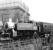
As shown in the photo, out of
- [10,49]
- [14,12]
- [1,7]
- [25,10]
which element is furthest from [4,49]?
[25,10]

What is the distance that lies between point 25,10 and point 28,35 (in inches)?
207

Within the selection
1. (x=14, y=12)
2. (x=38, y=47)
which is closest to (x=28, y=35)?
(x=38, y=47)

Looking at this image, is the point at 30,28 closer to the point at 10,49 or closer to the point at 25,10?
the point at 10,49

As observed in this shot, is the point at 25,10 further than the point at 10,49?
Yes

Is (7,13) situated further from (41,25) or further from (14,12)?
(41,25)

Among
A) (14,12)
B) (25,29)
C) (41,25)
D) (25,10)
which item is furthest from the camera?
(25,10)

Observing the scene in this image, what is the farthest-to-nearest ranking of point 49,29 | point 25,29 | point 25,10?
1. point 25,10
2. point 49,29
3. point 25,29

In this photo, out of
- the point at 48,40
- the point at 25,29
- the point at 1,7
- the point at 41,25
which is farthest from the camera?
the point at 1,7

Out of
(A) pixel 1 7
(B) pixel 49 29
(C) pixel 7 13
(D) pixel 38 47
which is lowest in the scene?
(D) pixel 38 47

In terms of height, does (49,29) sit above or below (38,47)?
above

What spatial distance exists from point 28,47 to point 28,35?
144cm

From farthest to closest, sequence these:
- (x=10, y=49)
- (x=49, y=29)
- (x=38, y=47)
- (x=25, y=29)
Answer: (x=49, y=29)
(x=25, y=29)
(x=38, y=47)
(x=10, y=49)

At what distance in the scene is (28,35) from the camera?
3.97m

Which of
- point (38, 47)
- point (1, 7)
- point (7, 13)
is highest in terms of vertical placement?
point (1, 7)
